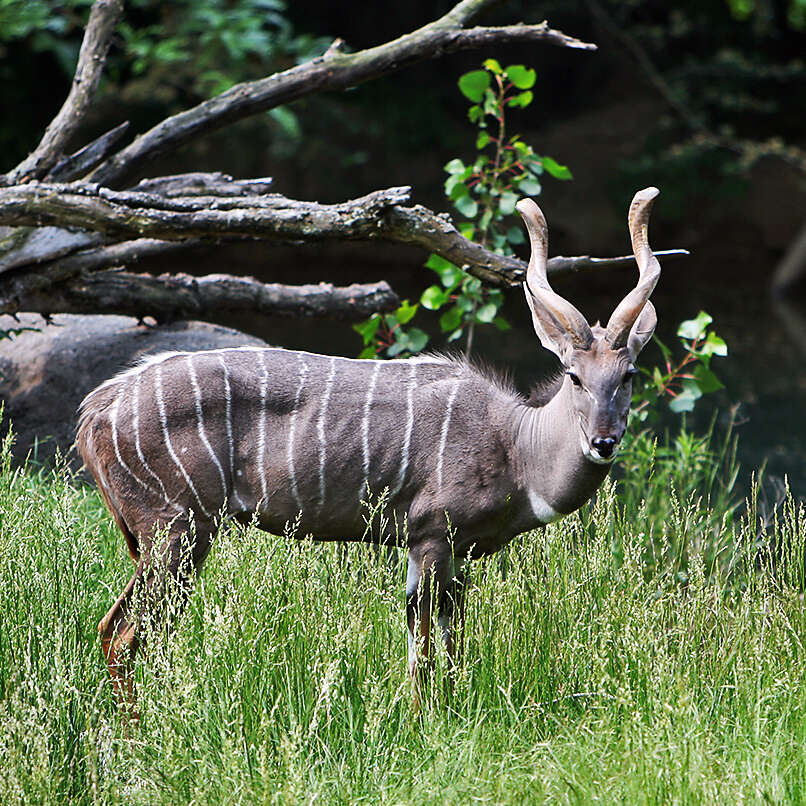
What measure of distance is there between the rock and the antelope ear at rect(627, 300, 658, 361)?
212 cm

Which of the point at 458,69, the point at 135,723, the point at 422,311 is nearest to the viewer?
the point at 135,723

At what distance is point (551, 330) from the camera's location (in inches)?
126

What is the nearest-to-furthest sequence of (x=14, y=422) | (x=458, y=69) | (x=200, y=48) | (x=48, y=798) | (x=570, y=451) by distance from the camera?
(x=48, y=798)
(x=570, y=451)
(x=14, y=422)
(x=200, y=48)
(x=458, y=69)

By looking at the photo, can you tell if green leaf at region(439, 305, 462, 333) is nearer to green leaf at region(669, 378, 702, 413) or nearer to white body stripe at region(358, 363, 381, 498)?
green leaf at region(669, 378, 702, 413)

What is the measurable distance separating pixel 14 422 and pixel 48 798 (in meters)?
2.41

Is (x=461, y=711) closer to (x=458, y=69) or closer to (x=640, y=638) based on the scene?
(x=640, y=638)

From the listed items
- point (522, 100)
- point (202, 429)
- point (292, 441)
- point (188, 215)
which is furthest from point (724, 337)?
point (202, 429)

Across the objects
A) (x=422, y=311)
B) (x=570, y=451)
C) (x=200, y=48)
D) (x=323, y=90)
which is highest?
(x=323, y=90)

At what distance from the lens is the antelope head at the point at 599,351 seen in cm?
301

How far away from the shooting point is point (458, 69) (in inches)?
539

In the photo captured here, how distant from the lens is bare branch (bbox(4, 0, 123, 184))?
450cm

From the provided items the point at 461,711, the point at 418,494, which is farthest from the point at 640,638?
the point at 418,494

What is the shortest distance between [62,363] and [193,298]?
62 cm

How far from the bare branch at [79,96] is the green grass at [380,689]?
1.57 metres
